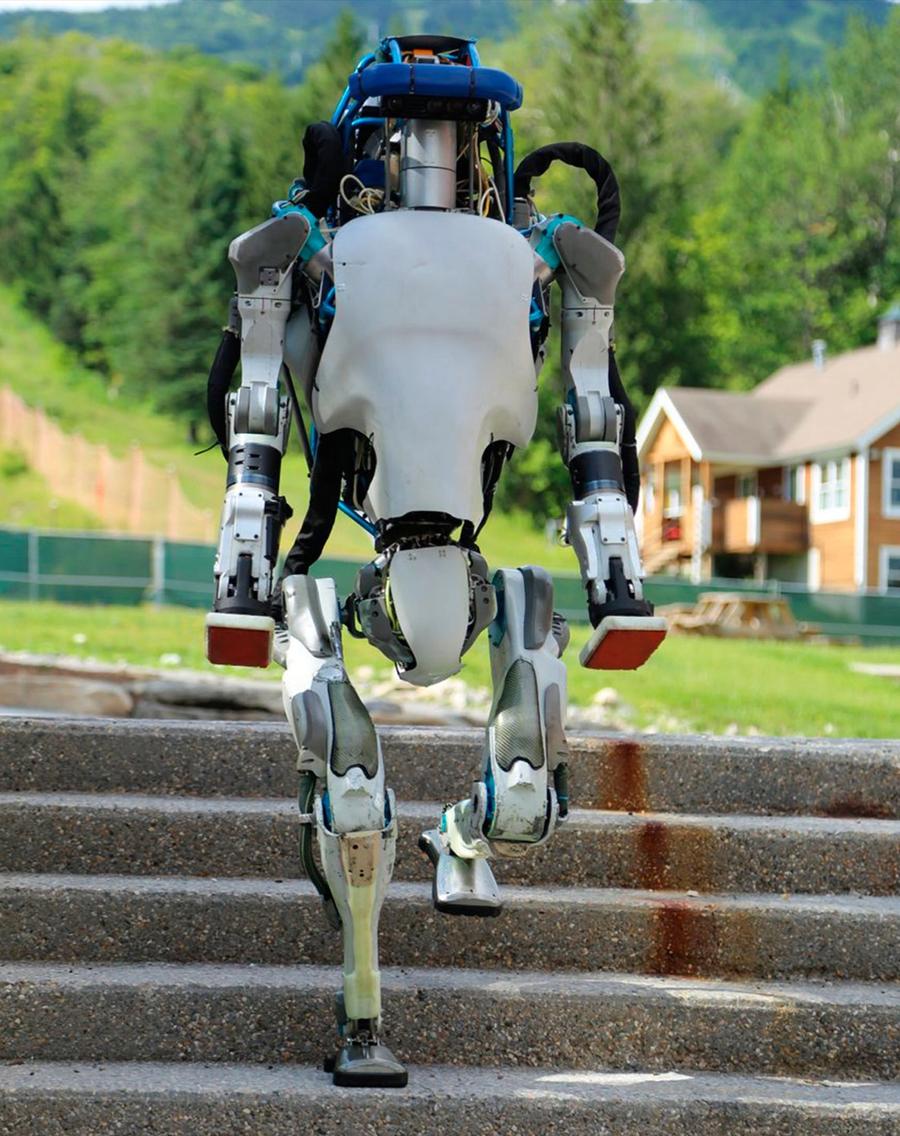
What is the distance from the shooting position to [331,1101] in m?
3.41

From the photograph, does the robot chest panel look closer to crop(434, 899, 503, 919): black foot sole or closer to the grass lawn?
crop(434, 899, 503, 919): black foot sole

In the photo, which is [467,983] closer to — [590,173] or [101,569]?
[590,173]

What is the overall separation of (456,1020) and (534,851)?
77 centimetres

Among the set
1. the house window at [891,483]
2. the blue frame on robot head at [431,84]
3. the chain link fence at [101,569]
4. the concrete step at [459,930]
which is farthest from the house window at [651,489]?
the blue frame on robot head at [431,84]

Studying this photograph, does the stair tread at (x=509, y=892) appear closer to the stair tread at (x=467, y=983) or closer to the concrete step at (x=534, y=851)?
the concrete step at (x=534, y=851)

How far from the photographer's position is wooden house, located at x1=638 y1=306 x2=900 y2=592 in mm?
36156

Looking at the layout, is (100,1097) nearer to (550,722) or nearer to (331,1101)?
(331,1101)

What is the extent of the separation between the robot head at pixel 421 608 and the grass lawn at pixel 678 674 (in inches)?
290

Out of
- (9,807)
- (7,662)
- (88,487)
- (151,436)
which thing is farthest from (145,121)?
(9,807)

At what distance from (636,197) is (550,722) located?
40614 millimetres

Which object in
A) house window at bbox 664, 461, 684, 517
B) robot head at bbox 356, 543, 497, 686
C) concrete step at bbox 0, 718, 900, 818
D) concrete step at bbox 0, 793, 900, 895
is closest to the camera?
robot head at bbox 356, 543, 497, 686

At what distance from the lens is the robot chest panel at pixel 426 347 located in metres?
3.45

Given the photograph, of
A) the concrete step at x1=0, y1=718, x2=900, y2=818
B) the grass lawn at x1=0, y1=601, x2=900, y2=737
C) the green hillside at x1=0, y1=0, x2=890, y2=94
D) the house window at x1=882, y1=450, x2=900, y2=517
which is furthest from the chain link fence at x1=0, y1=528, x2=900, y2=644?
the green hillside at x1=0, y1=0, x2=890, y2=94

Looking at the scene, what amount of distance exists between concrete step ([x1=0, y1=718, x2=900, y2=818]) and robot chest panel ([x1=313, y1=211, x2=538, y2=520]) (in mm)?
1521
